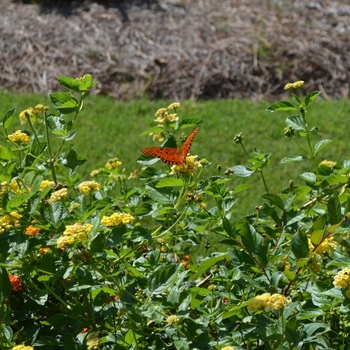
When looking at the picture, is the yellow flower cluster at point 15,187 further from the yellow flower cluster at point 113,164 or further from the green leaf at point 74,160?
the yellow flower cluster at point 113,164

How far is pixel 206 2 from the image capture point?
7.95 meters

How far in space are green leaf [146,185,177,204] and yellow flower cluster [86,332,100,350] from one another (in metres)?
0.41

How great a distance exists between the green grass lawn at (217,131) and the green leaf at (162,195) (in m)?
2.62

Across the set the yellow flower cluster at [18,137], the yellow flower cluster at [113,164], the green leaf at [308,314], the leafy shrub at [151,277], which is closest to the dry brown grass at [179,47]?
the yellow flower cluster at [113,164]

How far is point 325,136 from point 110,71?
2158mm

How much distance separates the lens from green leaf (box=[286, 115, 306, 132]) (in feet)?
6.99

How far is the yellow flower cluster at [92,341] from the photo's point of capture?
1.57 m

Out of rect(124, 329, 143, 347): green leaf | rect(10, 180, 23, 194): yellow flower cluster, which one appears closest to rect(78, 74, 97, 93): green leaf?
rect(10, 180, 23, 194): yellow flower cluster

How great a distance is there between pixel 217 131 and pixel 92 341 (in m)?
4.06

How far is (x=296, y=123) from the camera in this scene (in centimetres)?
215

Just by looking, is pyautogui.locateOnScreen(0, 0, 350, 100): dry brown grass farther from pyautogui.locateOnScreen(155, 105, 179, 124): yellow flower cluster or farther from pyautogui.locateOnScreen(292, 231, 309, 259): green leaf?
pyautogui.locateOnScreen(292, 231, 309, 259): green leaf

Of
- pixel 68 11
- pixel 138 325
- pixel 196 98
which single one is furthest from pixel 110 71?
pixel 138 325

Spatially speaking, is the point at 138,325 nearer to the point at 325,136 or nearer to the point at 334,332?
the point at 334,332

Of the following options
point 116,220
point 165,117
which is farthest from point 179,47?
point 116,220
